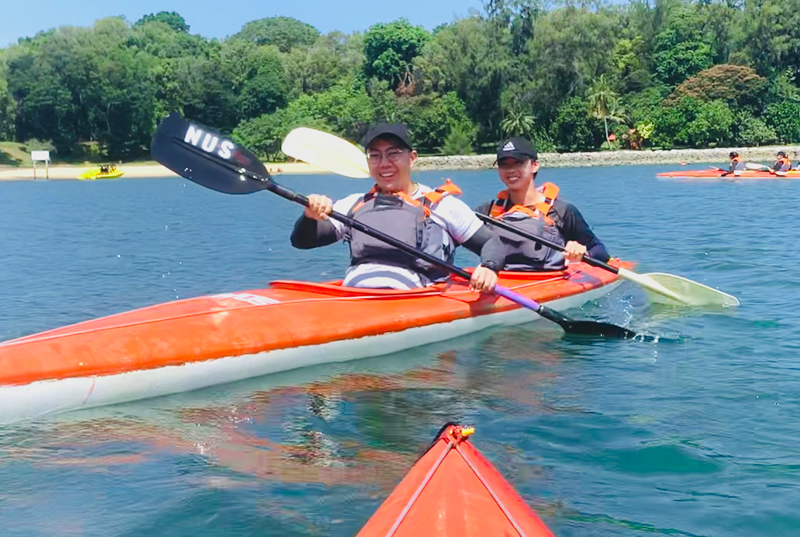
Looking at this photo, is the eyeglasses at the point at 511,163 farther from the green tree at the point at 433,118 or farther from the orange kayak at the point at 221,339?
the green tree at the point at 433,118

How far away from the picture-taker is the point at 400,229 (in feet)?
19.1

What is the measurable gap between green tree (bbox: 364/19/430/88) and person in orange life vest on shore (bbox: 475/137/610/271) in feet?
157

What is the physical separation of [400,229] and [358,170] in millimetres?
1202

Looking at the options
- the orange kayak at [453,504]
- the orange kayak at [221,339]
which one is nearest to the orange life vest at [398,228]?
the orange kayak at [221,339]

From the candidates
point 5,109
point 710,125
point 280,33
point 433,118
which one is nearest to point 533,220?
point 710,125

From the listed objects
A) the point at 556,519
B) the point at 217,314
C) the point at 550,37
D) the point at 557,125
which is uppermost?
the point at 550,37

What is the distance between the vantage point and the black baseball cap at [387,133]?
550cm

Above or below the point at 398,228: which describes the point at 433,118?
above

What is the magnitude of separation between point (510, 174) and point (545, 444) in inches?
124

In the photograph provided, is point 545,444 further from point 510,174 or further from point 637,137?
point 637,137

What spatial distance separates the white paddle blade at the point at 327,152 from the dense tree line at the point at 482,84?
36.5 meters

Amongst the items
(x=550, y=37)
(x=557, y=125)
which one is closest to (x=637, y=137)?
(x=557, y=125)

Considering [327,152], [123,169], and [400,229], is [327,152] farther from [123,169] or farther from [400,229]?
[123,169]

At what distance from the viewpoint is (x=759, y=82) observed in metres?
41.4
